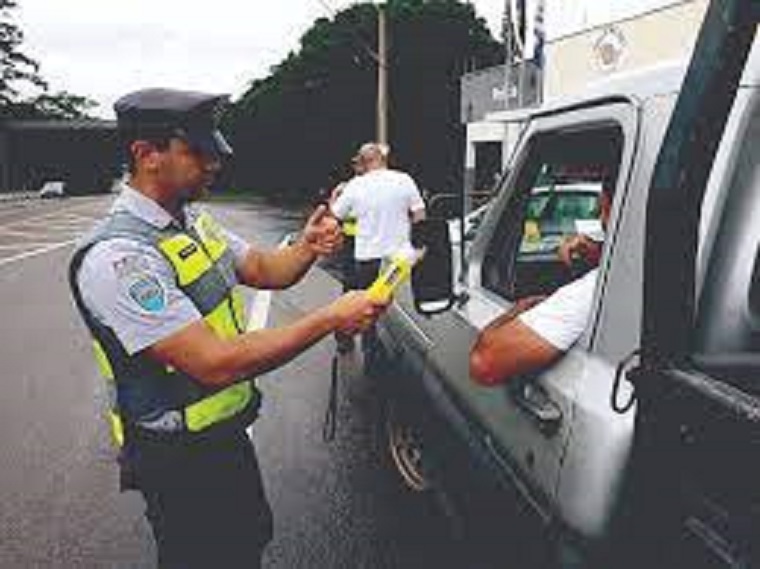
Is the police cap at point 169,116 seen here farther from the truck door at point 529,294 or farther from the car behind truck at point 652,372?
the truck door at point 529,294

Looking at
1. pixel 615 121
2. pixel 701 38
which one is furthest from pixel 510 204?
pixel 701 38

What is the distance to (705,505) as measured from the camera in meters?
1.71

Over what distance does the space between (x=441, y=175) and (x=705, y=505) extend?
3818cm

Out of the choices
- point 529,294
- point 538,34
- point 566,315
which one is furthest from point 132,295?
point 538,34

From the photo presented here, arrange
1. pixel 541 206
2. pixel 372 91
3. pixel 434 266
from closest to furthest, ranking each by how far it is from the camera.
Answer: pixel 434 266 < pixel 541 206 < pixel 372 91

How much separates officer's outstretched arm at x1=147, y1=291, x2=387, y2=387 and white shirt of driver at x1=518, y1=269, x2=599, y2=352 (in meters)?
0.40

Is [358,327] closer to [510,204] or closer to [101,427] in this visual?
[510,204]

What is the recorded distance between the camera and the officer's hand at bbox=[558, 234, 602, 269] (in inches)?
143

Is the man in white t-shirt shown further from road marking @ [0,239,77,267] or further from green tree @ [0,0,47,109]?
green tree @ [0,0,47,109]

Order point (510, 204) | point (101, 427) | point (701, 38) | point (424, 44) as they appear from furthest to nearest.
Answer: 1. point (424, 44)
2. point (101, 427)
3. point (510, 204)
4. point (701, 38)

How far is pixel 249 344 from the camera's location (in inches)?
95.4

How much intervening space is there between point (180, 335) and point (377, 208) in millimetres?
5169

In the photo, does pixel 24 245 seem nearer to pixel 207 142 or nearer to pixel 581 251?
pixel 581 251

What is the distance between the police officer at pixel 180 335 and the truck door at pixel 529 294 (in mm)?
459
